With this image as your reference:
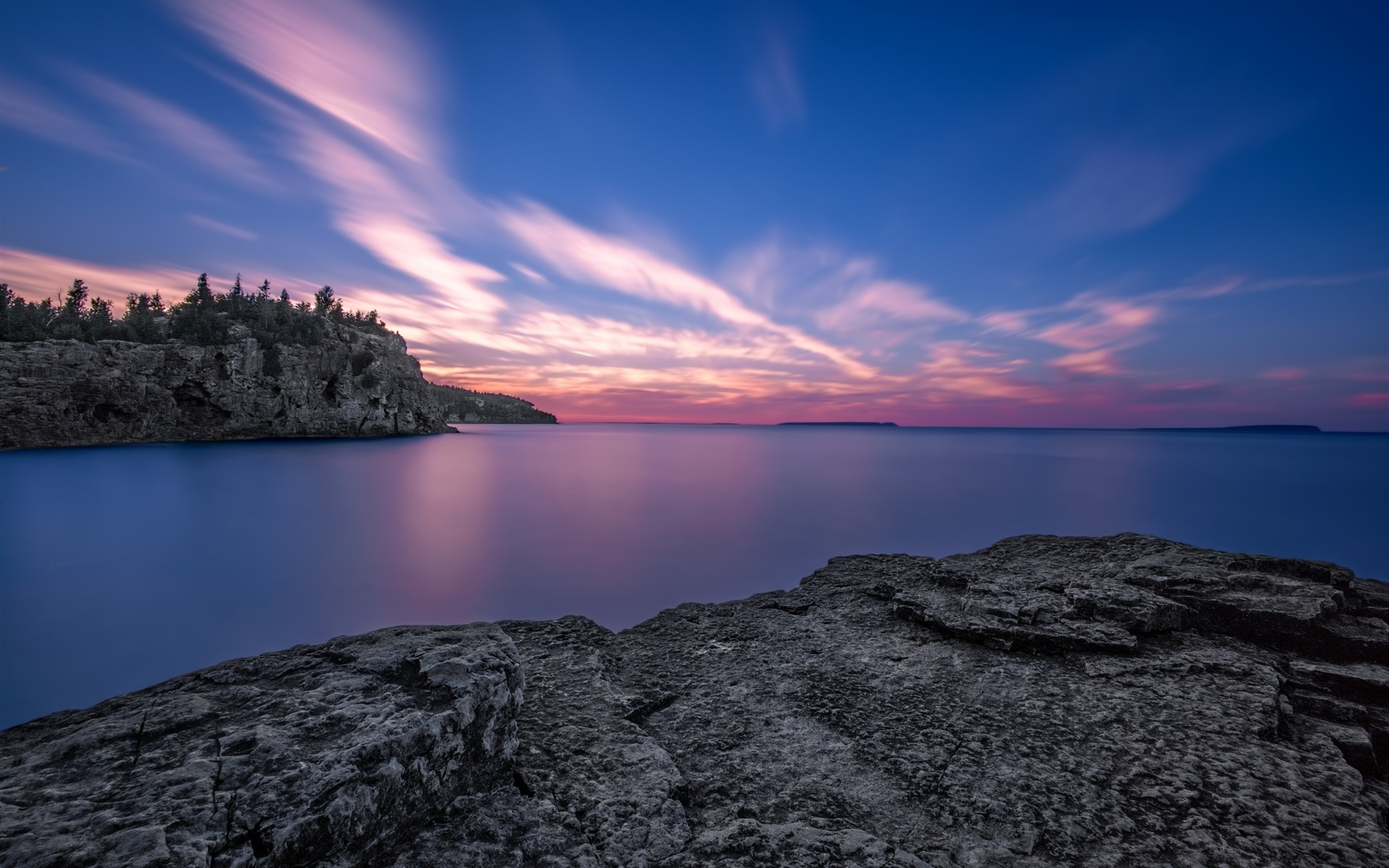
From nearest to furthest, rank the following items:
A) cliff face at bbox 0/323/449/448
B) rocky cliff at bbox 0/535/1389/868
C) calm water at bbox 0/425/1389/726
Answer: rocky cliff at bbox 0/535/1389/868
calm water at bbox 0/425/1389/726
cliff face at bbox 0/323/449/448

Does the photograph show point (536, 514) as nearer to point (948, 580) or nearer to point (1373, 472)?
point (948, 580)

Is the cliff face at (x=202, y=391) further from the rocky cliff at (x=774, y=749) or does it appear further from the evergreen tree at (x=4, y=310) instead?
the rocky cliff at (x=774, y=749)

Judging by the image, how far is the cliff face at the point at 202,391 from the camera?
131 ft

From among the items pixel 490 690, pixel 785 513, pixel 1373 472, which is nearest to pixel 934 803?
pixel 490 690

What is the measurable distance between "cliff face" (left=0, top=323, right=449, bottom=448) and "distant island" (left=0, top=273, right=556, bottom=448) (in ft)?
0.31

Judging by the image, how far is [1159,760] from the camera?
3.46 meters

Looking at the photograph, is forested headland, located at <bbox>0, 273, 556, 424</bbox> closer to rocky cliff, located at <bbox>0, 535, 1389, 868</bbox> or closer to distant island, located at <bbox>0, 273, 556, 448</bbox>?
distant island, located at <bbox>0, 273, 556, 448</bbox>

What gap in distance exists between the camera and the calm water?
10.1 metres

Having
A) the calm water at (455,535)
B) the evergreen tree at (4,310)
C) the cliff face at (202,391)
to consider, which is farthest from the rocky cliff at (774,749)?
the evergreen tree at (4,310)

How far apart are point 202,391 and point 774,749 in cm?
6764

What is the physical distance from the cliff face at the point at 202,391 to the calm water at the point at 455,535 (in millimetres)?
4750

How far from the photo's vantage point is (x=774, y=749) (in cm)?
379

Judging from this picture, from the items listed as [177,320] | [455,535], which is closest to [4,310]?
[177,320]

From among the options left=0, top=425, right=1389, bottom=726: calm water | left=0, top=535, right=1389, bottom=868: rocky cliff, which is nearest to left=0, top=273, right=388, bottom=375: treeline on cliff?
left=0, top=425, right=1389, bottom=726: calm water
